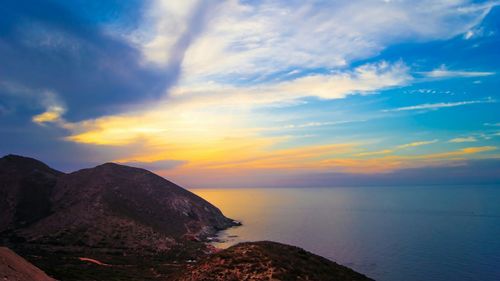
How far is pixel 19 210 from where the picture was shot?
5226 inches

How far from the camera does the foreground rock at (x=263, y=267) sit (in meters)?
44.5

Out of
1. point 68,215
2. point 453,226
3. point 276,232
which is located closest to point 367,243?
point 276,232

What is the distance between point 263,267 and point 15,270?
108 feet

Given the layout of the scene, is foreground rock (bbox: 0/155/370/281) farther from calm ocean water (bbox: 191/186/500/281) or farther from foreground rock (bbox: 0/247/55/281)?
calm ocean water (bbox: 191/186/500/281)

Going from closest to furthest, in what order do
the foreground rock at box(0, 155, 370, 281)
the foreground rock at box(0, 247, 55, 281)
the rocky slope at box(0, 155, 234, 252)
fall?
the foreground rock at box(0, 247, 55, 281) < the foreground rock at box(0, 155, 370, 281) < the rocky slope at box(0, 155, 234, 252)

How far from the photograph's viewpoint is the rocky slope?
369 feet

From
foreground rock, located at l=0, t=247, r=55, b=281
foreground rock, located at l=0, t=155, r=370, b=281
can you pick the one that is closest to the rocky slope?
foreground rock, located at l=0, t=155, r=370, b=281

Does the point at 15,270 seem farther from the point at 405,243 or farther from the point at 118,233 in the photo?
the point at 405,243

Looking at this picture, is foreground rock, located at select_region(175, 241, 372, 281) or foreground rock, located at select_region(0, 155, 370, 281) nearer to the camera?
foreground rock, located at select_region(175, 241, 372, 281)

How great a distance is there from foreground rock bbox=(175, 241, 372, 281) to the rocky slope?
213 feet

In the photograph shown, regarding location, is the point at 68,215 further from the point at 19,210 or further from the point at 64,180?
the point at 64,180

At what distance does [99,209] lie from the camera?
419 ft

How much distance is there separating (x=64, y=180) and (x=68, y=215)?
39.0m

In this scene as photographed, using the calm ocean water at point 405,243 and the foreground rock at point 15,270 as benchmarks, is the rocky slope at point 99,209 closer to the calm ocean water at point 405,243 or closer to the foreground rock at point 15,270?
the calm ocean water at point 405,243
